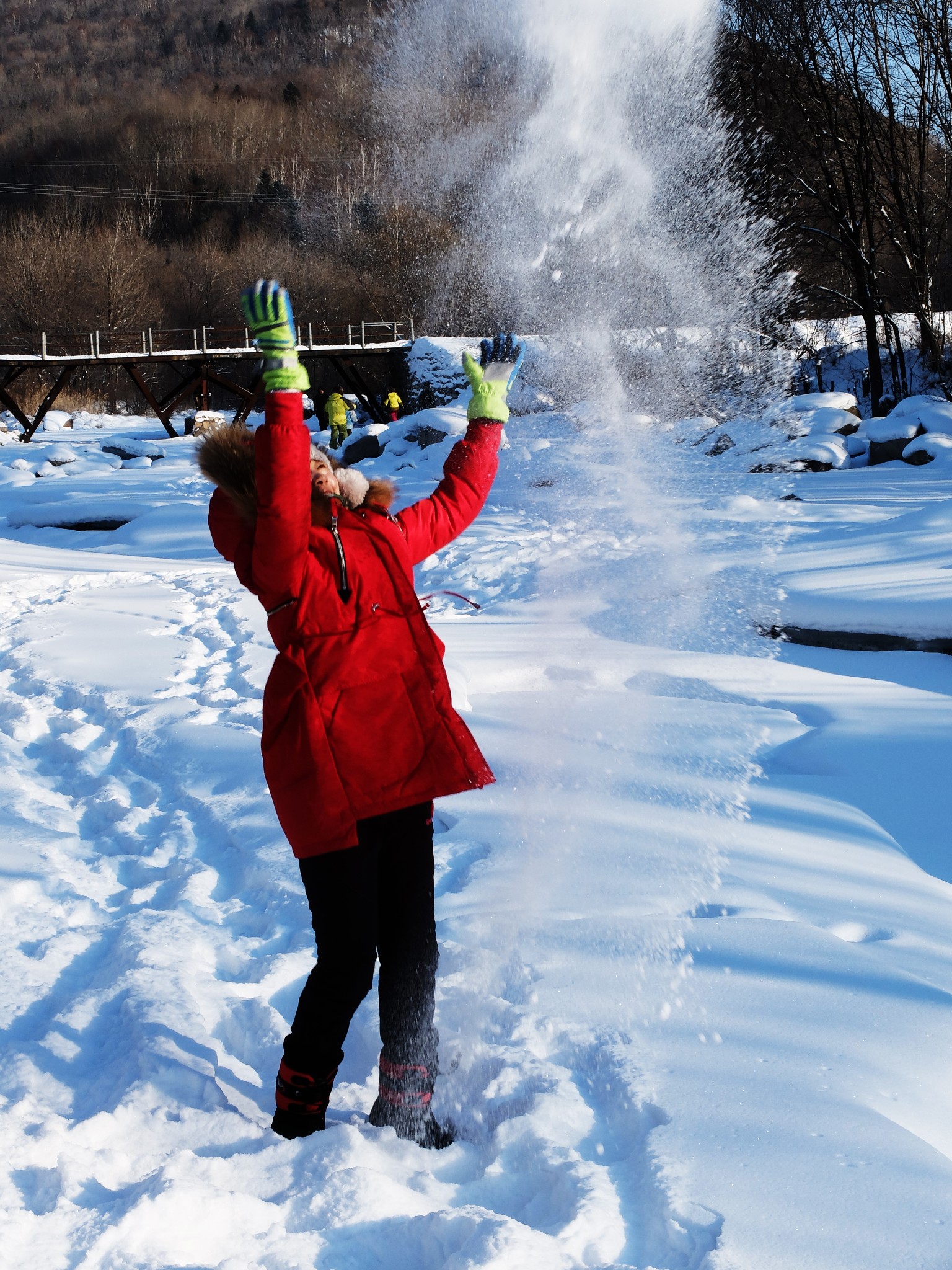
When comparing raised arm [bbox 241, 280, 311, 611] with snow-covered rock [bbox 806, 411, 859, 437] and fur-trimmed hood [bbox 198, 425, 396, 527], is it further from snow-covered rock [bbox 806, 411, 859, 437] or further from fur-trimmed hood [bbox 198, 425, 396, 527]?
snow-covered rock [bbox 806, 411, 859, 437]

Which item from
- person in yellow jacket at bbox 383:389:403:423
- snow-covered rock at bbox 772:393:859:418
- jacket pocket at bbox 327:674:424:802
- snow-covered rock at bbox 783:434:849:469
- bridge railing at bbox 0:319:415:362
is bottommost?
jacket pocket at bbox 327:674:424:802

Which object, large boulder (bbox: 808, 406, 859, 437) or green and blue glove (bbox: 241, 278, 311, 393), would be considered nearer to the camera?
green and blue glove (bbox: 241, 278, 311, 393)

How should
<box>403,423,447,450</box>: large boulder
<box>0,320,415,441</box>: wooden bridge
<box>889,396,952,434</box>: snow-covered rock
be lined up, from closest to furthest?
<box>889,396,952,434</box>: snow-covered rock → <box>403,423,447,450</box>: large boulder → <box>0,320,415,441</box>: wooden bridge

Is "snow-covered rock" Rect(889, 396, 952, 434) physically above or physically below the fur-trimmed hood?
above

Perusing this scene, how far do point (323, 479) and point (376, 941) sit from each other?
855 mm

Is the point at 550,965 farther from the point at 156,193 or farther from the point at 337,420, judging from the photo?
the point at 156,193

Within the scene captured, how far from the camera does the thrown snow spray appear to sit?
2.74 metres

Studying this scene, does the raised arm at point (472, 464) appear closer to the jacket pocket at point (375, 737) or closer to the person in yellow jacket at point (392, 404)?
the jacket pocket at point (375, 737)

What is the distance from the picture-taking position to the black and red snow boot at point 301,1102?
6.19 feet

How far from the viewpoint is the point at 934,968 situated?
2240mm

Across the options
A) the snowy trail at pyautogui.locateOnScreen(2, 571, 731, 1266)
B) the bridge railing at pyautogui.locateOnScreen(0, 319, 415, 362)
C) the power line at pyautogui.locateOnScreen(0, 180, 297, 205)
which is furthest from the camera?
the power line at pyautogui.locateOnScreen(0, 180, 297, 205)

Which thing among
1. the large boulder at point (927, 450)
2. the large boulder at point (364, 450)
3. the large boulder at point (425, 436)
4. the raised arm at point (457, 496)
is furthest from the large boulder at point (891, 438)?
the raised arm at point (457, 496)

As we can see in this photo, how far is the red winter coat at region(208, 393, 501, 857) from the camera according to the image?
5.71 ft

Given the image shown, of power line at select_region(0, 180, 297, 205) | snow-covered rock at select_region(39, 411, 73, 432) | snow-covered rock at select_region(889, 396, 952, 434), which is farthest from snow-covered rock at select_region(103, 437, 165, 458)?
power line at select_region(0, 180, 297, 205)
